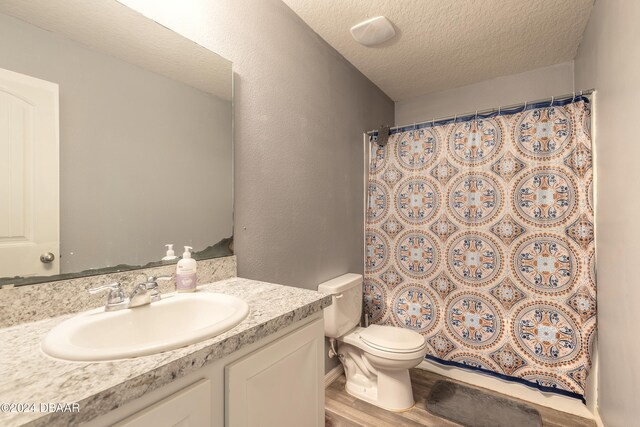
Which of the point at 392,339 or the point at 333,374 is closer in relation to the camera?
the point at 392,339

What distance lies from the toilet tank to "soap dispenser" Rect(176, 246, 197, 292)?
94cm

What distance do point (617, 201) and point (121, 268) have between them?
198 cm

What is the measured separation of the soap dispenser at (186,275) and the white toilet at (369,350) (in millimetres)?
941

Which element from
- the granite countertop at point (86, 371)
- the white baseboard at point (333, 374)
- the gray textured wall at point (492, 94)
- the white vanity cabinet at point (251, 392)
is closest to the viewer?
the granite countertop at point (86, 371)

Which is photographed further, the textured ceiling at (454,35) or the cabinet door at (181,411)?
the textured ceiling at (454,35)

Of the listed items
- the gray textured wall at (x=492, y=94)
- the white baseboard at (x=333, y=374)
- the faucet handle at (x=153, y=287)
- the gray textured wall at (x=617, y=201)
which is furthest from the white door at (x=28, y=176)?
the gray textured wall at (x=492, y=94)

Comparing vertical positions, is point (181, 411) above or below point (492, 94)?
Result: below

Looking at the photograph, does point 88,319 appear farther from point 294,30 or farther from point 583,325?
point 583,325

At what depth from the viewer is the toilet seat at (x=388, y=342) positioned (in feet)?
5.33

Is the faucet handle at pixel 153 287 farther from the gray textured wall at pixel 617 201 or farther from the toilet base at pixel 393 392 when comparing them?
the gray textured wall at pixel 617 201

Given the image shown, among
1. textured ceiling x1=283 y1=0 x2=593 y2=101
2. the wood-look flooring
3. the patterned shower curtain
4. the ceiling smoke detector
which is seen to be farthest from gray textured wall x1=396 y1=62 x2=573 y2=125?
the wood-look flooring

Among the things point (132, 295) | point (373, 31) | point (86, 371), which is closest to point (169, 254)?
point (132, 295)

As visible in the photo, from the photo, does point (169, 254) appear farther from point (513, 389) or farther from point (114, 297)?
point (513, 389)

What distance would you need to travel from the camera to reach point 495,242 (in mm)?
1854
